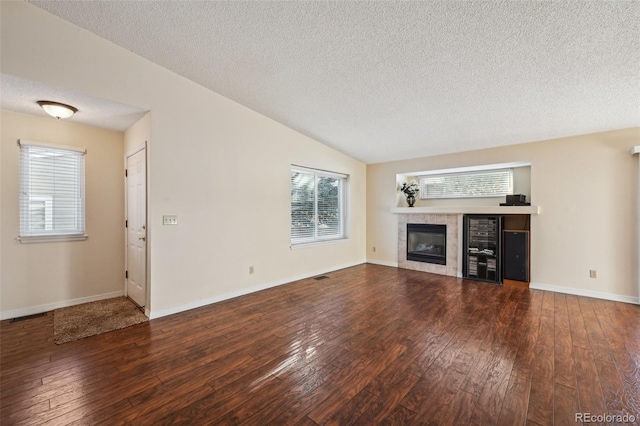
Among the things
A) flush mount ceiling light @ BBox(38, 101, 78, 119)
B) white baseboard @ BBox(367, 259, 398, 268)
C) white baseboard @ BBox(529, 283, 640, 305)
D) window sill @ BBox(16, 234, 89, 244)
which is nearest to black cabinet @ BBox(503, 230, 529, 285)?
white baseboard @ BBox(529, 283, 640, 305)

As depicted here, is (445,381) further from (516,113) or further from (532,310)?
(516,113)

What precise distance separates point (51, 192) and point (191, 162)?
181 centimetres

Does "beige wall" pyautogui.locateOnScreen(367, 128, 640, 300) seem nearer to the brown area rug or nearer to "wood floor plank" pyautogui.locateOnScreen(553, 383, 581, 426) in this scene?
"wood floor plank" pyautogui.locateOnScreen(553, 383, 581, 426)

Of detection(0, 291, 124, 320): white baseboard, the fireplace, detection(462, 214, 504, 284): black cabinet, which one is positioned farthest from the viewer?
the fireplace

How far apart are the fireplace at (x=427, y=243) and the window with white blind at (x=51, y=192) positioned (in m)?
5.74

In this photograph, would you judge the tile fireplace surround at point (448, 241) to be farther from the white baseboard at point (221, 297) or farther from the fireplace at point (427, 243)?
the white baseboard at point (221, 297)

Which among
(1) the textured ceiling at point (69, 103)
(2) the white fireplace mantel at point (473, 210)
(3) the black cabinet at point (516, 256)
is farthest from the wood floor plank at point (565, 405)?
(1) the textured ceiling at point (69, 103)

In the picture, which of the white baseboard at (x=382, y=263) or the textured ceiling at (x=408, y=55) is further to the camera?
the white baseboard at (x=382, y=263)

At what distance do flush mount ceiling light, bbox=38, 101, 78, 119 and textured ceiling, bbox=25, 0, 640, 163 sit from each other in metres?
Result: 0.89

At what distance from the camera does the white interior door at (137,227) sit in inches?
129

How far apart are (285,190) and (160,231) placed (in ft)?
6.82

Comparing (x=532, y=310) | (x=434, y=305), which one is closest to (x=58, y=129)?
(x=434, y=305)

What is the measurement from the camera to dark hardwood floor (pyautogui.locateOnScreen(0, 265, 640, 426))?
1.64 metres

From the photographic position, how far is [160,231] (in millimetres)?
3168
